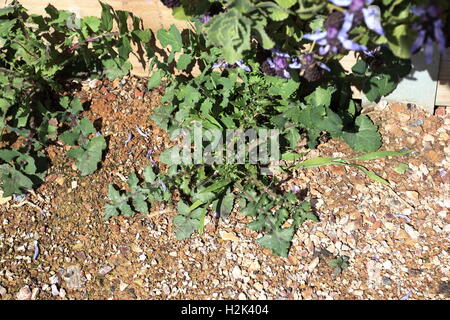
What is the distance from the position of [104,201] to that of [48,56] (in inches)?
30.3

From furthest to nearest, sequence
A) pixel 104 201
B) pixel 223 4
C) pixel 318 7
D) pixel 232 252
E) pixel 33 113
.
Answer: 1. pixel 33 113
2. pixel 104 201
3. pixel 232 252
4. pixel 223 4
5. pixel 318 7

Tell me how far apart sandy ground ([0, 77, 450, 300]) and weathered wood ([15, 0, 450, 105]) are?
146 millimetres

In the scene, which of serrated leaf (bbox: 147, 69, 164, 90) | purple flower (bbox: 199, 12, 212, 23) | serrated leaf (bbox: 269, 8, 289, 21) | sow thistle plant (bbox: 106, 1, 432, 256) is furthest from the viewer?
serrated leaf (bbox: 147, 69, 164, 90)

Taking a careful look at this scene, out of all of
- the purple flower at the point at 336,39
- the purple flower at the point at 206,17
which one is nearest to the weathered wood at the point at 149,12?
the purple flower at the point at 206,17

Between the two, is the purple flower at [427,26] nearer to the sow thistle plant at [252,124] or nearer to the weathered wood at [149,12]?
the sow thistle plant at [252,124]

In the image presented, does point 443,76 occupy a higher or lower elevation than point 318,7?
lower

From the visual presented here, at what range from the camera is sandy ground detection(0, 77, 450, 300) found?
268 cm

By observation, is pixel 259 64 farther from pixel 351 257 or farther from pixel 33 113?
pixel 33 113

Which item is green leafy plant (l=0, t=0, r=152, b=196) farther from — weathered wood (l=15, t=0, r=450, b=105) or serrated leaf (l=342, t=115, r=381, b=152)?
serrated leaf (l=342, t=115, r=381, b=152)

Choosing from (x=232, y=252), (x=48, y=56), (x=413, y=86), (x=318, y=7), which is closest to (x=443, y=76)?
(x=413, y=86)

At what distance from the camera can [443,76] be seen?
301 cm

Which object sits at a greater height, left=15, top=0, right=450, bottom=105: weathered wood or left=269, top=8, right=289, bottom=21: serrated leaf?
left=269, top=8, right=289, bottom=21: serrated leaf

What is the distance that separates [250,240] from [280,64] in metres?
0.79

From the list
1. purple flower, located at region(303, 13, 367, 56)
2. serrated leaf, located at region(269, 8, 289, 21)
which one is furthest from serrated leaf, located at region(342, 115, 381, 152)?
serrated leaf, located at region(269, 8, 289, 21)
